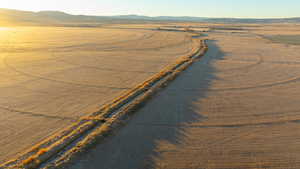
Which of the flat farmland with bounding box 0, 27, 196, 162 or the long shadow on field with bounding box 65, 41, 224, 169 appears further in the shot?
the flat farmland with bounding box 0, 27, 196, 162

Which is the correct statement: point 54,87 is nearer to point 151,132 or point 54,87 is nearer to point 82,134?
point 82,134

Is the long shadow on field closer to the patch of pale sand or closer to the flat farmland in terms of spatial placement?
the patch of pale sand

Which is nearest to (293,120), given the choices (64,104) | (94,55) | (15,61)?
(64,104)

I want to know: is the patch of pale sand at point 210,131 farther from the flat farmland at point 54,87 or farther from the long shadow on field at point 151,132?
the flat farmland at point 54,87

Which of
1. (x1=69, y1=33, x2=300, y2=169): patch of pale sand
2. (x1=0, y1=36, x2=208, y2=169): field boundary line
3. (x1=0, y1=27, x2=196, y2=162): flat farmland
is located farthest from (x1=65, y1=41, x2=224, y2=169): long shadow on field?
(x1=0, y1=27, x2=196, y2=162): flat farmland

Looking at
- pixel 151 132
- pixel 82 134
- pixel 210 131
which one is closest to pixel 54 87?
pixel 82 134

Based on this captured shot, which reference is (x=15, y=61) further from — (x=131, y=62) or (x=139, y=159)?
(x=139, y=159)

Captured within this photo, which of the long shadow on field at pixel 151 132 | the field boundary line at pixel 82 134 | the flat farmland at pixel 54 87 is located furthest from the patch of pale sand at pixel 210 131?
the flat farmland at pixel 54 87
